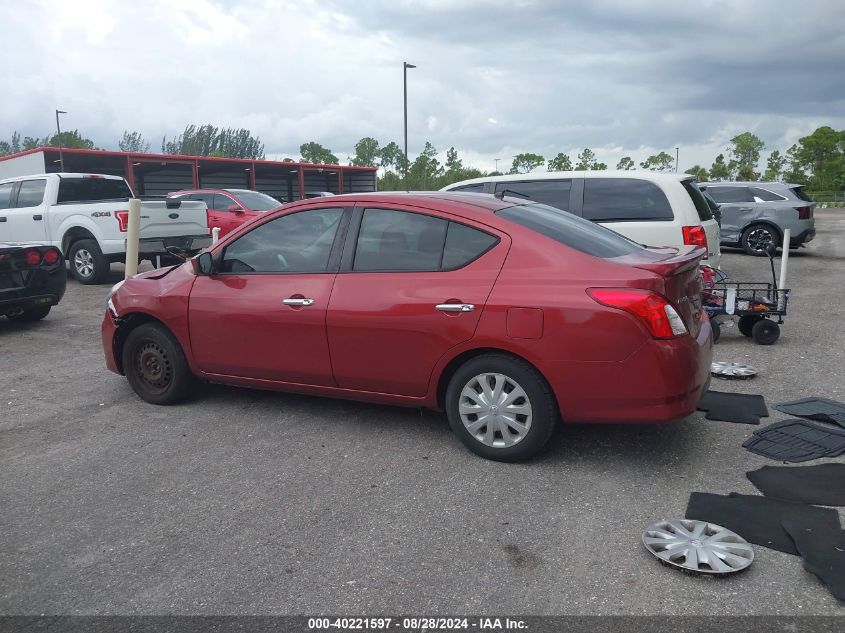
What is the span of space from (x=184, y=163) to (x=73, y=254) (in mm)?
19147

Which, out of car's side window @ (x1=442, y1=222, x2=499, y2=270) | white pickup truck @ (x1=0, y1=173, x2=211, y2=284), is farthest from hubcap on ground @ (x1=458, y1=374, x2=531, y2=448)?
white pickup truck @ (x1=0, y1=173, x2=211, y2=284)

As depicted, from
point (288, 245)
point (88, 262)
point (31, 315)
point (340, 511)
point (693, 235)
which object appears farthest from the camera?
point (88, 262)

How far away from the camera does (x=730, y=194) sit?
54.2 ft

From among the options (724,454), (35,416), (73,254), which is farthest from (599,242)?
(73,254)

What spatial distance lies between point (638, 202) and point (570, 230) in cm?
420

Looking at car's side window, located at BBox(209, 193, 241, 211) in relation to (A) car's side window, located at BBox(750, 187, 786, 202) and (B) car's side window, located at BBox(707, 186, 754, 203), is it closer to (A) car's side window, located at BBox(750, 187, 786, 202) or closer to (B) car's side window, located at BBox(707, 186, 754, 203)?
(B) car's side window, located at BBox(707, 186, 754, 203)

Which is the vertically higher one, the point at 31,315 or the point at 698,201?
the point at 698,201

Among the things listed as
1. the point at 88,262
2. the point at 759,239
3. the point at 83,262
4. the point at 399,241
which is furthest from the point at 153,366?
the point at 759,239

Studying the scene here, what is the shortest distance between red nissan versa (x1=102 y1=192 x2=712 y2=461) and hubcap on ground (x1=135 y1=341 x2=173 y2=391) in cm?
2

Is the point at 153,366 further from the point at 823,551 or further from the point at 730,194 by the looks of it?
the point at 730,194

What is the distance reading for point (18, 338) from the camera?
843 cm

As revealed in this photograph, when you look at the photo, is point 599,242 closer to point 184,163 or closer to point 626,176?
point 626,176

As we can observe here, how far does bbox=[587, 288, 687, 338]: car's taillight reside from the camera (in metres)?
3.89

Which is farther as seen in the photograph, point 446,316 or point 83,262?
point 83,262
